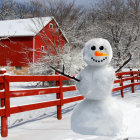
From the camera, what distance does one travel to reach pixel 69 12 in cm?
1922

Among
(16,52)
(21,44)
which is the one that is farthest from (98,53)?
(16,52)

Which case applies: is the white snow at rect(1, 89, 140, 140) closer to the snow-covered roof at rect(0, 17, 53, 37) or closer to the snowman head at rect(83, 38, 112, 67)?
the snowman head at rect(83, 38, 112, 67)

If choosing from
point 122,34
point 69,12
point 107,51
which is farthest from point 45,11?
point 107,51

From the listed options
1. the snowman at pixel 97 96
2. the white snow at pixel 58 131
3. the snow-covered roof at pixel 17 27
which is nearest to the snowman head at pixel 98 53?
the snowman at pixel 97 96

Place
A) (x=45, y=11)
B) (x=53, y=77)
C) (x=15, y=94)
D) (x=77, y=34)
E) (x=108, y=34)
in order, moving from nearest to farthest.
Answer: (x=15, y=94), (x=53, y=77), (x=45, y=11), (x=108, y=34), (x=77, y=34)

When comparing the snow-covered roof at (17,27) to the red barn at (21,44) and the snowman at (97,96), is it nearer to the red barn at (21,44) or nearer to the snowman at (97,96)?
the red barn at (21,44)

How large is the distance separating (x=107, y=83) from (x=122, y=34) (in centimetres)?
1737

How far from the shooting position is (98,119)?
3.11 metres

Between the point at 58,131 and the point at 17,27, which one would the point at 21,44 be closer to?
the point at 17,27

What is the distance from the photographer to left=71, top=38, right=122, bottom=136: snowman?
10.2ft

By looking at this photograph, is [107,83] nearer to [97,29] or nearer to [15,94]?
[15,94]

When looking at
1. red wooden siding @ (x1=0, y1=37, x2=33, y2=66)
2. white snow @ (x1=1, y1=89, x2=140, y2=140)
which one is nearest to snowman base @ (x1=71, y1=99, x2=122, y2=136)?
white snow @ (x1=1, y1=89, x2=140, y2=140)

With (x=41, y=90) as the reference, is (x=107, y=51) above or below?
above

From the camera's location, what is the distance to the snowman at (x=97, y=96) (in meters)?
3.10
